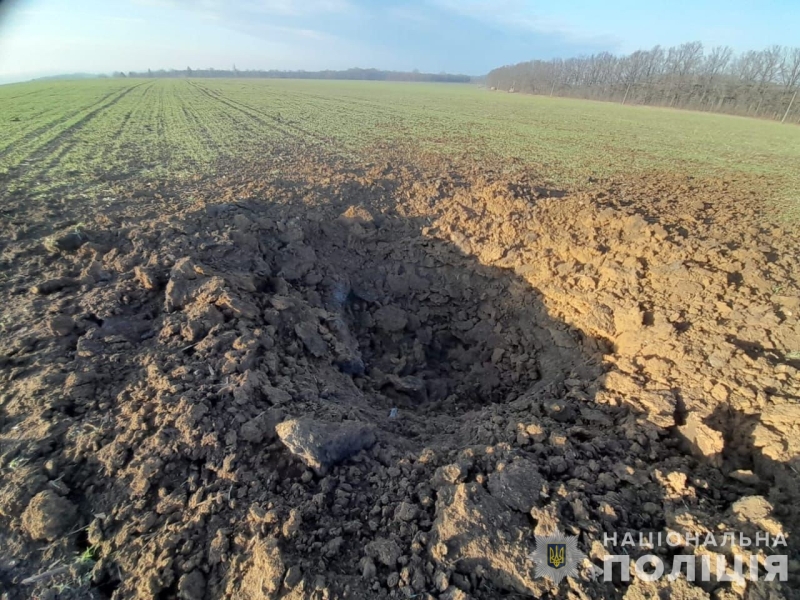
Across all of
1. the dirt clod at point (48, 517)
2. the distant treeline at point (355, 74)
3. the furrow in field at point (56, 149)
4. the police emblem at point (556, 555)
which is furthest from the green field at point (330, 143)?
the distant treeline at point (355, 74)

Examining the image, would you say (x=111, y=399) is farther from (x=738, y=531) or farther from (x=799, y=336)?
(x=799, y=336)

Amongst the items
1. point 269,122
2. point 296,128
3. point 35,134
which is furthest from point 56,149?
point 269,122

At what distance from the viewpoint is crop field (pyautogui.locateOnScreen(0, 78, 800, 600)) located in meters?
2.58

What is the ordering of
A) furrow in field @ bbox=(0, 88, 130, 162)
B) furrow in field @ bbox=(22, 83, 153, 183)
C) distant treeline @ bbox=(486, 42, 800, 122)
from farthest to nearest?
distant treeline @ bbox=(486, 42, 800, 122) < furrow in field @ bbox=(0, 88, 130, 162) < furrow in field @ bbox=(22, 83, 153, 183)

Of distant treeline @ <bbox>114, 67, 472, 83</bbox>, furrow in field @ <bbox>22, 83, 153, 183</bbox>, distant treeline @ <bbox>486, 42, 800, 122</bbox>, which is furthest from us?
distant treeline @ <bbox>114, 67, 472, 83</bbox>

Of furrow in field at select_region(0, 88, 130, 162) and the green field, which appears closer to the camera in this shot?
the green field

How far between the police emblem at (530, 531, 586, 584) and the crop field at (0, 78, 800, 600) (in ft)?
0.14

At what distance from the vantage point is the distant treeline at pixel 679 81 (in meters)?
41.1

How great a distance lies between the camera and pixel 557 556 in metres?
2.47

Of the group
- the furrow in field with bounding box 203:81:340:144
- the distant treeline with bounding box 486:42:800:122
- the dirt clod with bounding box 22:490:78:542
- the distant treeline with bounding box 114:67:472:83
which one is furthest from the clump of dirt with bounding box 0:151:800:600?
the distant treeline with bounding box 114:67:472:83

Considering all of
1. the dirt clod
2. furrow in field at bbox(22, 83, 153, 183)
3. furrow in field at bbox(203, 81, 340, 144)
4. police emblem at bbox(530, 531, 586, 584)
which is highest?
furrow in field at bbox(203, 81, 340, 144)

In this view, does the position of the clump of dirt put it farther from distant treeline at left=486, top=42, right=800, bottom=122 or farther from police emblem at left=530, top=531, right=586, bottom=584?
distant treeline at left=486, top=42, right=800, bottom=122

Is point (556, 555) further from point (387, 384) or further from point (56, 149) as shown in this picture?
point (56, 149)

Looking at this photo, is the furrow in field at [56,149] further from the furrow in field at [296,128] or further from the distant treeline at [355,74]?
the distant treeline at [355,74]
